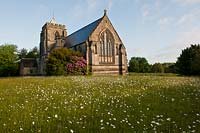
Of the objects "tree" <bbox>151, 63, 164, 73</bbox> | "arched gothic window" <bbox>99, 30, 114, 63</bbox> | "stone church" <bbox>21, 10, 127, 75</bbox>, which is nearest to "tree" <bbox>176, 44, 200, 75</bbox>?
Answer: "stone church" <bbox>21, 10, 127, 75</bbox>

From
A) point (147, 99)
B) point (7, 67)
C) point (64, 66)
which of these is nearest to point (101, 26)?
point (64, 66)

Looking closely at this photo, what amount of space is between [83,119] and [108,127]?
3.67ft

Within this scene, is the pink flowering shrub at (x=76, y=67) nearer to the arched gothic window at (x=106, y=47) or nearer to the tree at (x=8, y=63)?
the arched gothic window at (x=106, y=47)

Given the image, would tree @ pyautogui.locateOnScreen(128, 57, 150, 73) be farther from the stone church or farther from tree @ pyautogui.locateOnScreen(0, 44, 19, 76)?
tree @ pyautogui.locateOnScreen(0, 44, 19, 76)

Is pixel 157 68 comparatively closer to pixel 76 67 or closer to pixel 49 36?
pixel 49 36

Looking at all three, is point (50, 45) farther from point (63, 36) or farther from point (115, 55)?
point (115, 55)

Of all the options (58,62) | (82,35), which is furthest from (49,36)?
(58,62)

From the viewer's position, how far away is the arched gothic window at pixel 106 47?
62.0m

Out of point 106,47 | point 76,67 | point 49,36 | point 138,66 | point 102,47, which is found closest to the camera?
point 76,67

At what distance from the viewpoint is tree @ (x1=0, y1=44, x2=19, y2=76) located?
91.9 metres

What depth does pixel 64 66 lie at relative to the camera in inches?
1918

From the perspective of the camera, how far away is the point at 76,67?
1959 inches

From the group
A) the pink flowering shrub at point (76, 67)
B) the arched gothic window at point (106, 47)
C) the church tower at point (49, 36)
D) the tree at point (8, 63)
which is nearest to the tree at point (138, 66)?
the church tower at point (49, 36)

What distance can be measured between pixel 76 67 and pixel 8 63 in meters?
54.0
